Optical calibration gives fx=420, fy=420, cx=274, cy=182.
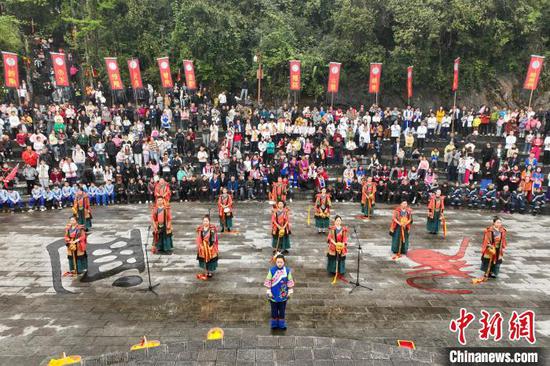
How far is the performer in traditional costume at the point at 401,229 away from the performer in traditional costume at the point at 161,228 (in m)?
6.24

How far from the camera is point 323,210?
12.9 metres

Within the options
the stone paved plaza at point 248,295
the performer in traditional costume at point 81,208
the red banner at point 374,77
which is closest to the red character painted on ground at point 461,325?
the stone paved plaza at point 248,295

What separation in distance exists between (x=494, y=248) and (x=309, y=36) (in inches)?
833

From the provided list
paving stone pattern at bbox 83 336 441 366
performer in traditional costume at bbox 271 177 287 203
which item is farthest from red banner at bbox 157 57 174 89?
paving stone pattern at bbox 83 336 441 366

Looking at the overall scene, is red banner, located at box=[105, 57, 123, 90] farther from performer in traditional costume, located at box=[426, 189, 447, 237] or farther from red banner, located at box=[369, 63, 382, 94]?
performer in traditional costume, located at box=[426, 189, 447, 237]

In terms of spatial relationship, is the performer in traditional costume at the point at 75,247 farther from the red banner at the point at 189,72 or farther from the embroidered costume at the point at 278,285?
the red banner at the point at 189,72

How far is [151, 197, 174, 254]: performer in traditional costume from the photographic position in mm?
11445

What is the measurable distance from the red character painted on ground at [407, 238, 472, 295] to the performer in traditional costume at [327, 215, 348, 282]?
1.63 meters

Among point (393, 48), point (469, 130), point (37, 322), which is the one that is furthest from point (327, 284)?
point (393, 48)

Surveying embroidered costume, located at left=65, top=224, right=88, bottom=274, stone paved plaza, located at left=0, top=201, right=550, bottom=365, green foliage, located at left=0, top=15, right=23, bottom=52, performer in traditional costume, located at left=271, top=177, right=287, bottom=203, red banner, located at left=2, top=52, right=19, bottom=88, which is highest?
green foliage, located at left=0, top=15, right=23, bottom=52

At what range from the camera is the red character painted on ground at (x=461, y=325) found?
23.7ft

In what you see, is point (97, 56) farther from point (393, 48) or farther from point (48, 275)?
point (48, 275)

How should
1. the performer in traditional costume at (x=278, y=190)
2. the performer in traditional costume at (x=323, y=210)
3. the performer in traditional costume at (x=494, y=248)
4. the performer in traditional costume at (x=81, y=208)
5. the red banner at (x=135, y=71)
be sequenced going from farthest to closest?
the red banner at (x=135, y=71) → the performer in traditional costume at (x=278, y=190) → the performer in traditional costume at (x=81, y=208) → the performer in traditional costume at (x=323, y=210) → the performer in traditional costume at (x=494, y=248)

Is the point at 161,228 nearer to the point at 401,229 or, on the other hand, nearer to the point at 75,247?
the point at 75,247
